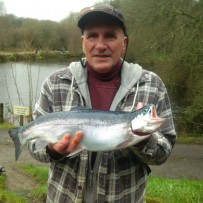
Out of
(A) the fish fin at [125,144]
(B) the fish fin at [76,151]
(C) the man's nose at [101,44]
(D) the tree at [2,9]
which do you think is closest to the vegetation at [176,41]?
(C) the man's nose at [101,44]

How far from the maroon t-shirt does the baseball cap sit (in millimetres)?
320

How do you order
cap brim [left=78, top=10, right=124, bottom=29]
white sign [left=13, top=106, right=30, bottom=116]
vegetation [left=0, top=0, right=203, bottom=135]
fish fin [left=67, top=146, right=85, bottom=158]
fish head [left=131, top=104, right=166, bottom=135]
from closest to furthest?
fish head [left=131, top=104, right=166, bottom=135]
fish fin [left=67, top=146, right=85, bottom=158]
cap brim [left=78, top=10, right=124, bottom=29]
white sign [left=13, top=106, right=30, bottom=116]
vegetation [left=0, top=0, right=203, bottom=135]

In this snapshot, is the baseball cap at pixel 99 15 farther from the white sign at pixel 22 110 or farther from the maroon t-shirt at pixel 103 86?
the white sign at pixel 22 110

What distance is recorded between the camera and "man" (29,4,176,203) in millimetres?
2623

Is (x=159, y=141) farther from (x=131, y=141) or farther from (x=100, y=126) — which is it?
(x=100, y=126)

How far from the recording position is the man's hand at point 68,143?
7.97 ft

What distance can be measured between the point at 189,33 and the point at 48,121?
647 inches

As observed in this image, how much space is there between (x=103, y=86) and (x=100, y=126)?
1.15 feet

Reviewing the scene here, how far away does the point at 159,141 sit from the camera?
261cm

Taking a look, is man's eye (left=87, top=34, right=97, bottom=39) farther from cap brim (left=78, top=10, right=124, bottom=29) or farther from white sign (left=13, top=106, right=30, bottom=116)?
white sign (left=13, top=106, right=30, bottom=116)

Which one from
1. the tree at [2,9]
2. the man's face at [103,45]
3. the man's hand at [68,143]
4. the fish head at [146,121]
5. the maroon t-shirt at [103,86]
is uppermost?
the tree at [2,9]

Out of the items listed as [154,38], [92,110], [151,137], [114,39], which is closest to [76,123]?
[92,110]

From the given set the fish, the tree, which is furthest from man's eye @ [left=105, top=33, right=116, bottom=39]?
the tree

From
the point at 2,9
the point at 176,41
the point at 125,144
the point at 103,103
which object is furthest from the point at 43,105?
the point at 2,9
